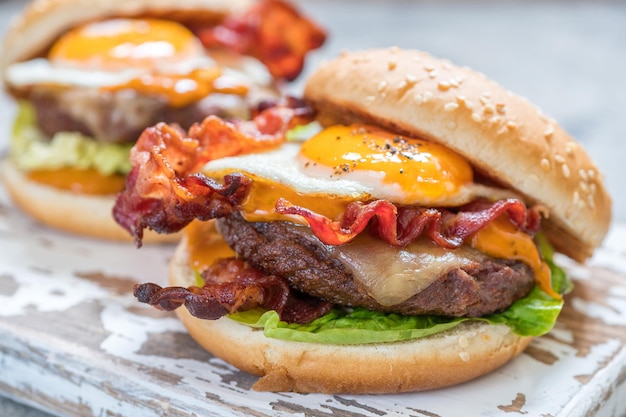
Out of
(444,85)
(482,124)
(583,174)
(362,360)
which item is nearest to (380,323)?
(362,360)

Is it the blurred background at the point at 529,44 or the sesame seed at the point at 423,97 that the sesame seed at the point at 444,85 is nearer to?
the sesame seed at the point at 423,97

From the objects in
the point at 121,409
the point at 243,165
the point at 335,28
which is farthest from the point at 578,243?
the point at 335,28

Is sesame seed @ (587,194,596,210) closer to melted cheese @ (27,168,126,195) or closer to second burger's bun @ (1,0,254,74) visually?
melted cheese @ (27,168,126,195)

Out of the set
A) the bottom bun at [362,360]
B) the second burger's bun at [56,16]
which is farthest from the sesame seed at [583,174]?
the second burger's bun at [56,16]

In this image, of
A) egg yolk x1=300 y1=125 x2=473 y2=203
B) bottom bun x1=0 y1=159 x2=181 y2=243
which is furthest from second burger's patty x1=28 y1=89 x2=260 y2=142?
egg yolk x1=300 y1=125 x2=473 y2=203

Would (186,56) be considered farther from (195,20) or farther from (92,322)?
(92,322)

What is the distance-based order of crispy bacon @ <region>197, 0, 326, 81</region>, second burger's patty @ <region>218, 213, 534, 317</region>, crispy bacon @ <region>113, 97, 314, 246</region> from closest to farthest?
second burger's patty @ <region>218, 213, 534, 317</region> < crispy bacon @ <region>113, 97, 314, 246</region> < crispy bacon @ <region>197, 0, 326, 81</region>

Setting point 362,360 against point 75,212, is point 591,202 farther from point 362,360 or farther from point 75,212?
point 75,212
